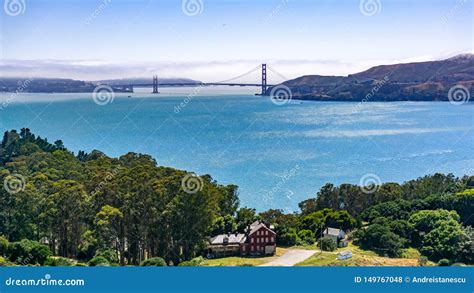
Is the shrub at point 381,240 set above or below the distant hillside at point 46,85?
below

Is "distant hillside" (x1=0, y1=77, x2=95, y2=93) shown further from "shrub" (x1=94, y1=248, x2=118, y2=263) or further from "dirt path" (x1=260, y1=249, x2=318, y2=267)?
"dirt path" (x1=260, y1=249, x2=318, y2=267)

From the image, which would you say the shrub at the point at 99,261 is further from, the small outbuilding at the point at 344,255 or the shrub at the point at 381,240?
the shrub at the point at 381,240

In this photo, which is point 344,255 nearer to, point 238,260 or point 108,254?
point 238,260

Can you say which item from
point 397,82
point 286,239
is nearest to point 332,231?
point 286,239

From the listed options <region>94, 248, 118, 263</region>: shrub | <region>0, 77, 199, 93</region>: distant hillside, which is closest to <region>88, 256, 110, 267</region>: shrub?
<region>94, 248, 118, 263</region>: shrub

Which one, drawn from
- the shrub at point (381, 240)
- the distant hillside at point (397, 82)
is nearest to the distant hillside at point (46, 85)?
the shrub at point (381, 240)

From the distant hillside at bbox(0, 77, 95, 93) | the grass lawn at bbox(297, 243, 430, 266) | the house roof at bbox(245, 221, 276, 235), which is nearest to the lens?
the grass lawn at bbox(297, 243, 430, 266)
